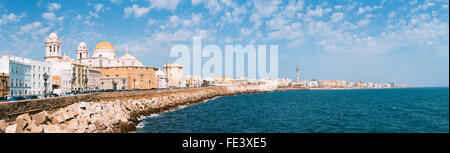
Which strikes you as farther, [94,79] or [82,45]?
[82,45]

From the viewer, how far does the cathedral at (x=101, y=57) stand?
285ft

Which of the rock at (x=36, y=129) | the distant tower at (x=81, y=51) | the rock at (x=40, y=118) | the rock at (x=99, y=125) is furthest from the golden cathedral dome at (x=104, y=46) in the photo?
the rock at (x=36, y=129)

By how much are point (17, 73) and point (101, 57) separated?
1894 inches

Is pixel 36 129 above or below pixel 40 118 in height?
below

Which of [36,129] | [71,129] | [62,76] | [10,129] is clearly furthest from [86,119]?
[62,76]

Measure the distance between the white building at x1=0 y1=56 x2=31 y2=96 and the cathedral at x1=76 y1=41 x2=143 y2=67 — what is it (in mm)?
42023

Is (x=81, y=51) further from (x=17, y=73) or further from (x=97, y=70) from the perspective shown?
(x=17, y=73)

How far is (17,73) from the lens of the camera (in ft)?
134

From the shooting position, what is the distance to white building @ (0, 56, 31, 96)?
37906mm

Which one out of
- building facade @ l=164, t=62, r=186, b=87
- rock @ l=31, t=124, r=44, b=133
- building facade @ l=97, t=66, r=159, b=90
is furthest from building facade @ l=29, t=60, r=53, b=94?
building facade @ l=164, t=62, r=186, b=87

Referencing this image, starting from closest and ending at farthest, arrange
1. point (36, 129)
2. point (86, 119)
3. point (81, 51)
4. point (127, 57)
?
point (36, 129) < point (86, 119) < point (81, 51) < point (127, 57)

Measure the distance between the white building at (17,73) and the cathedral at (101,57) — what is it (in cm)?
4202
